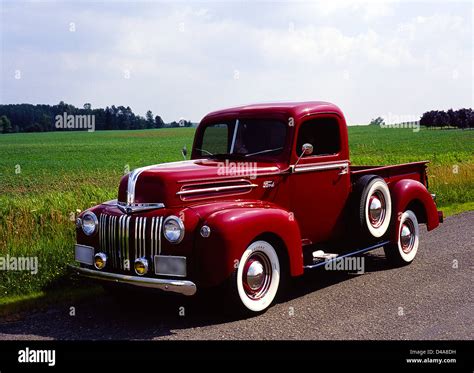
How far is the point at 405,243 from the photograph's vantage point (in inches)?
341

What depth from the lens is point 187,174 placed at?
641 cm

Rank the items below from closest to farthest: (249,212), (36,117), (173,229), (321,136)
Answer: (173,229)
(249,212)
(321,136)
(36,117)

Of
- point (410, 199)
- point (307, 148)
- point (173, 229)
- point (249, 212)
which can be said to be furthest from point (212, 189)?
point (410, 199)

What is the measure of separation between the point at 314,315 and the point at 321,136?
237cm

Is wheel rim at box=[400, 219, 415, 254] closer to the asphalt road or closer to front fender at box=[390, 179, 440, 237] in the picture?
front fender at box=[390, 179, 440, 237]

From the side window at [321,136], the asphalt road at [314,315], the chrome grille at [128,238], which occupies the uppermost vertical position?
the side window at [321,136]

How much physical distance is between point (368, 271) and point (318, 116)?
2.27 m

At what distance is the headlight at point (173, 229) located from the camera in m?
5.88

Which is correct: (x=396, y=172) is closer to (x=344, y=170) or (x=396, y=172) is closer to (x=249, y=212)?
(x=344, y=170)

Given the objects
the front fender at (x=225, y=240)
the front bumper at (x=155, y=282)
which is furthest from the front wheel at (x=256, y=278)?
the front bumper at (x=155, y=282)

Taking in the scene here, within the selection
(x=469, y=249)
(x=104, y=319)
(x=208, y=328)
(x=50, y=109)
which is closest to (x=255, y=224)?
(x=208, y=328)

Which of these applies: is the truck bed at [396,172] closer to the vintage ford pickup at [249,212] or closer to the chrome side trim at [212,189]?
the vintage ford pickup at [249,212]
